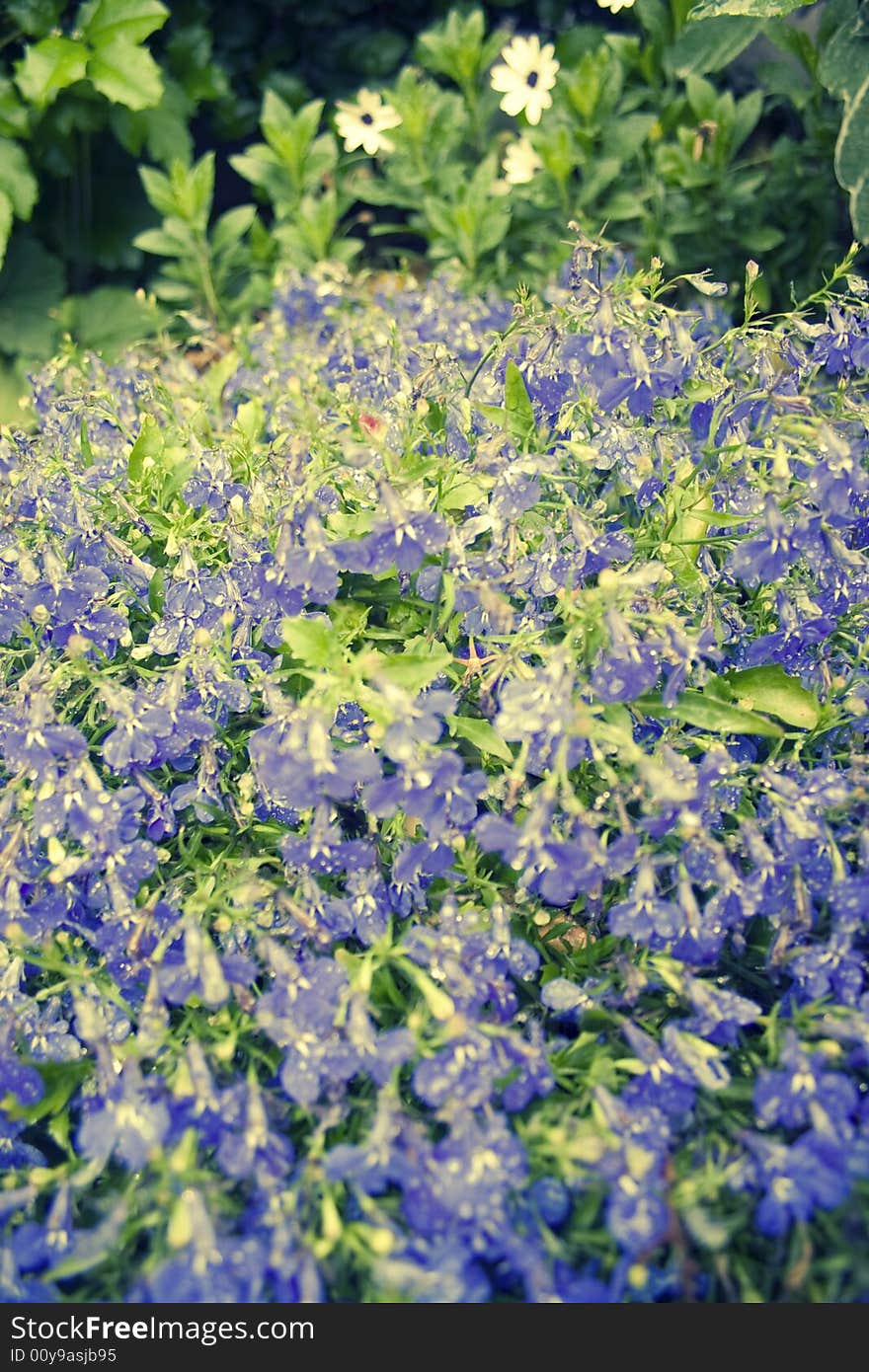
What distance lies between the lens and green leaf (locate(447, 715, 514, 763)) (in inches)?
44.6

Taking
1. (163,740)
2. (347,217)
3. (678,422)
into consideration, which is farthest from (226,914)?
(347,217)

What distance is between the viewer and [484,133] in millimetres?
2553

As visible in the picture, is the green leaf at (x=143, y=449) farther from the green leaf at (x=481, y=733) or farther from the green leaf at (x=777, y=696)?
the green leaf at (x=777, y=696)

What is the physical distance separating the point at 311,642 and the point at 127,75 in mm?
1743

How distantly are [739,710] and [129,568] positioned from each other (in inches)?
27.6

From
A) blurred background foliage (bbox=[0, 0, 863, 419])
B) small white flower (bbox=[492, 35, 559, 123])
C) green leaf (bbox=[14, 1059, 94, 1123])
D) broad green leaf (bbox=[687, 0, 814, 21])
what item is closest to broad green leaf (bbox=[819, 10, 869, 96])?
blurred background foliage (bbox=[0, 0, 863, 419])

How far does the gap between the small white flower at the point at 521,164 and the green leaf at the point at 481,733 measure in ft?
5.18

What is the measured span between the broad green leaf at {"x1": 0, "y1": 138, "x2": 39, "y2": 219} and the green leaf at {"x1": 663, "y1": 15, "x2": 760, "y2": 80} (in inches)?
52.0

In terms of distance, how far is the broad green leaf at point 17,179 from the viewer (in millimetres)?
2309

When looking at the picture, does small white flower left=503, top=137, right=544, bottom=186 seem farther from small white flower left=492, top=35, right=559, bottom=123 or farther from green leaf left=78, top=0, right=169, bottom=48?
green leaf left=78, top=0, right=169, bottom=48

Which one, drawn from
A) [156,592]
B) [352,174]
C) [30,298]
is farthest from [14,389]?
[156,592]

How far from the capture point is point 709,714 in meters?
1.12

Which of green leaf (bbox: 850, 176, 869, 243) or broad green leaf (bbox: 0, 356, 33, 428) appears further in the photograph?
broad green leaf (bbox: 0, 356, 33, 428)

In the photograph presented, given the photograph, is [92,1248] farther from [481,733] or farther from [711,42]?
[711,42]
